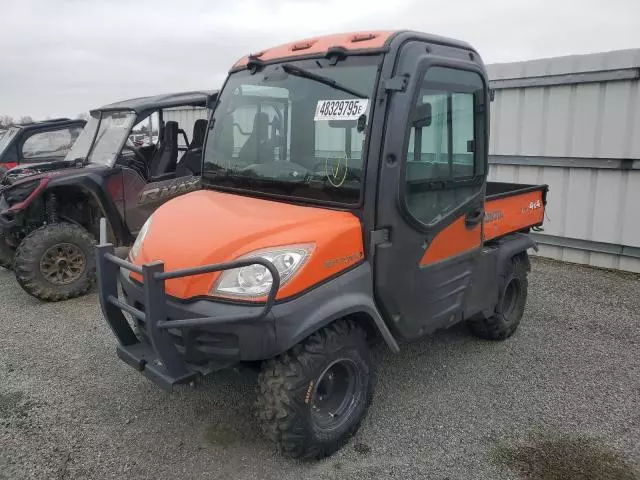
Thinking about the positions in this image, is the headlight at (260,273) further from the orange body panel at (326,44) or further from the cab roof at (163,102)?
the cab roof at (163,102)

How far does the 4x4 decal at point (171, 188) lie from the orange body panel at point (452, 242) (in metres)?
3.60

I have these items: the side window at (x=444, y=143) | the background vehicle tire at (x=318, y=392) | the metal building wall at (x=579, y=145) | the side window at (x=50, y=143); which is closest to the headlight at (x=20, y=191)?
the side window at (x=50, y=143)

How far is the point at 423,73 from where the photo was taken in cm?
289

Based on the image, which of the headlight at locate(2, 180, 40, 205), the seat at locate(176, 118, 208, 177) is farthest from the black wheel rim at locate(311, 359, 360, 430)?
the headlight at locate(2, 180, 40, 205)

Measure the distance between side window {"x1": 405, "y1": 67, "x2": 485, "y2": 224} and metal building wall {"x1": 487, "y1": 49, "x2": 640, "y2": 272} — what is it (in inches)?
148

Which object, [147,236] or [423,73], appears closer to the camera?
[423,73]

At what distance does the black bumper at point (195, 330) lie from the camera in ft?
7.97

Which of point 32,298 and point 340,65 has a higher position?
point 340,65

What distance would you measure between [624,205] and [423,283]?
453 centimetres

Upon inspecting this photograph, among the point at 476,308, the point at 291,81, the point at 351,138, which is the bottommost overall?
the point at 476,308

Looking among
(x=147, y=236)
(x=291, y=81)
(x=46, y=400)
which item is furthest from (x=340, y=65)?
(x=46, y=400)

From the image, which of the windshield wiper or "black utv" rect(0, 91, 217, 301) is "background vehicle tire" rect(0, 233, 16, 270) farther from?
the windshield wiper

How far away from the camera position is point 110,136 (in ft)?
20.3

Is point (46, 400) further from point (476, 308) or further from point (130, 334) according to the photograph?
point (476, 308)
